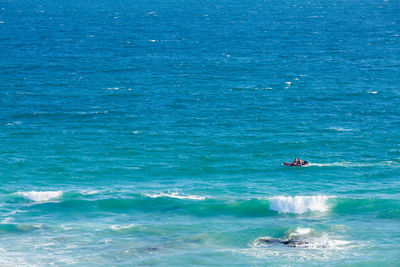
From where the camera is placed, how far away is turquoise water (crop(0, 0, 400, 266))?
72750 millimetres

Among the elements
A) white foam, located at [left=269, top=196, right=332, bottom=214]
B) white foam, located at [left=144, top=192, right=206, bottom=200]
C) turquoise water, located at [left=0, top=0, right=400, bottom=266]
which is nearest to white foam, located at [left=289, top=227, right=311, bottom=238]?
turquoise water, located at [left=0, top=0, right=400, bottom=266]

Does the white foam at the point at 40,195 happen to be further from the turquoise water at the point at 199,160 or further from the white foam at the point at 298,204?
the white foam at the point at 298,204

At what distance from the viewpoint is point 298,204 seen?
84438mm

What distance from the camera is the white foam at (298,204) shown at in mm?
83750

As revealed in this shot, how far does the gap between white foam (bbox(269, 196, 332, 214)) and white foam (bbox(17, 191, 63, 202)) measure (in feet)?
99.3

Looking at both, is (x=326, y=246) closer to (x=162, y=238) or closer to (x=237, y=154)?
(x=162, y=238)

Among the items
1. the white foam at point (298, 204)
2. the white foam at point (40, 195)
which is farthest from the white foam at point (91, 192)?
the white foam at point (298, 204)

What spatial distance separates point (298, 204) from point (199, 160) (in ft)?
81.6

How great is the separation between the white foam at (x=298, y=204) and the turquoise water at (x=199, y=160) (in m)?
0.24

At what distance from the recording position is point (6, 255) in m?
69.7

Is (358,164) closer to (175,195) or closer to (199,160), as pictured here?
(199,160)

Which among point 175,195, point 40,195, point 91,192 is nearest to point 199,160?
point 175,195

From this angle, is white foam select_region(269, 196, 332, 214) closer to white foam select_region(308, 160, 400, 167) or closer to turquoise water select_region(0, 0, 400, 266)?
turquoise water select_region(0, 0, 400, 266)

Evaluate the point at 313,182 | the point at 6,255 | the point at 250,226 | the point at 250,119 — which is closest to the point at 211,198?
the point at 250,226
